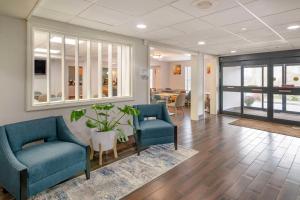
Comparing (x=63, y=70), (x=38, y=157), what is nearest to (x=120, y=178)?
(x=38, y=157)

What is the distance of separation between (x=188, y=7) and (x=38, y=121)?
267 cm

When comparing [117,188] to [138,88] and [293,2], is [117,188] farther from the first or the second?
[293,2]

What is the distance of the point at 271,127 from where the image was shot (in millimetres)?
5609

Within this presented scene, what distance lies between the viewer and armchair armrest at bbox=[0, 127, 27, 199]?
6.26 feet

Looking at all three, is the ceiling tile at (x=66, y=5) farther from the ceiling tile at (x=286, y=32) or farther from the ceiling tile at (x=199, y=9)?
the ceiling tile at (x=286, y=32)

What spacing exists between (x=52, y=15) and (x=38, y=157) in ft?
7.12

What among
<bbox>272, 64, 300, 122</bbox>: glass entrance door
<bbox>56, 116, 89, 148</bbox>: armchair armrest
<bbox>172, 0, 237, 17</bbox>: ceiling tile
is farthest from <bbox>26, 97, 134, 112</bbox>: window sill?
<bbox>272, 64, 300, 122</bbox>: glass entrance door

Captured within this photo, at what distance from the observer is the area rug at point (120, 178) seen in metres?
2.27

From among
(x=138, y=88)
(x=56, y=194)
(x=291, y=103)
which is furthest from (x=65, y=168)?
(x=291, y=103)

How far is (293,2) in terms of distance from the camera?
242cm

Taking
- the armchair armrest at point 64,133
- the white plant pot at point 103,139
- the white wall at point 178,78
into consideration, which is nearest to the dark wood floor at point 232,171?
the white plant pot at point 103,139

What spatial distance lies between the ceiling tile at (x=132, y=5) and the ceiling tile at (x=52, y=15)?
79cm

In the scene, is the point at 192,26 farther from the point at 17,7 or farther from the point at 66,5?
the point at 17,7

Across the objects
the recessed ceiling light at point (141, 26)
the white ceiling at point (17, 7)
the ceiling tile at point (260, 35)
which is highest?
the ceiling tile at point (260, 35)
